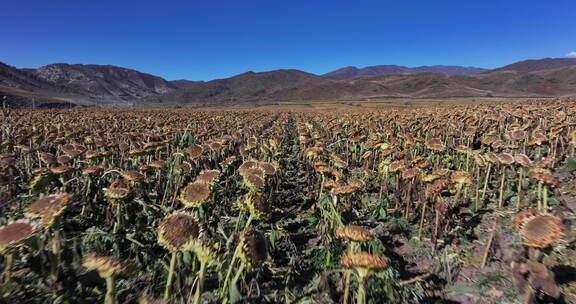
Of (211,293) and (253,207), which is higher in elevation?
(253,207)

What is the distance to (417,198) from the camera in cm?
625

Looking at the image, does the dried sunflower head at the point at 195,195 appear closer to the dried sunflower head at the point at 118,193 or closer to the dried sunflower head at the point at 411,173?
the dried sunflower head at the point at 118,193

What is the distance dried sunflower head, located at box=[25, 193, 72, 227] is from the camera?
8.11 feet

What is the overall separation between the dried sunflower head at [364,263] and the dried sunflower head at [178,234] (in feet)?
3.55

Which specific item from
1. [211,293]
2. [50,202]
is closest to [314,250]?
[211,293]

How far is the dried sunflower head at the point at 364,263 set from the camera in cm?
219

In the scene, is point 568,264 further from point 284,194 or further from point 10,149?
point 10,149

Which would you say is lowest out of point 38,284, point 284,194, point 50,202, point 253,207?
point 284,194

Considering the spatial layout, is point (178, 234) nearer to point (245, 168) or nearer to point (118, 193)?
point (118, 193)

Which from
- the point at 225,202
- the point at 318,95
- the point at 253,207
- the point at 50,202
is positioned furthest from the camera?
the point at 318,95

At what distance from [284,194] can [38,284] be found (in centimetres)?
534

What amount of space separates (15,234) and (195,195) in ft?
4.30

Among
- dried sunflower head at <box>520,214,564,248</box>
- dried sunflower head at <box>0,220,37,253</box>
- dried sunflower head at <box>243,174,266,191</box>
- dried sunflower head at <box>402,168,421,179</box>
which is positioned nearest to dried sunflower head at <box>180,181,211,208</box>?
dried sunflower head at <box>243,174,266,191</box>

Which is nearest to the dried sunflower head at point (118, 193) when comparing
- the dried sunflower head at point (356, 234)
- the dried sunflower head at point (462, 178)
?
the dried sunflower head at point (356, 234)
